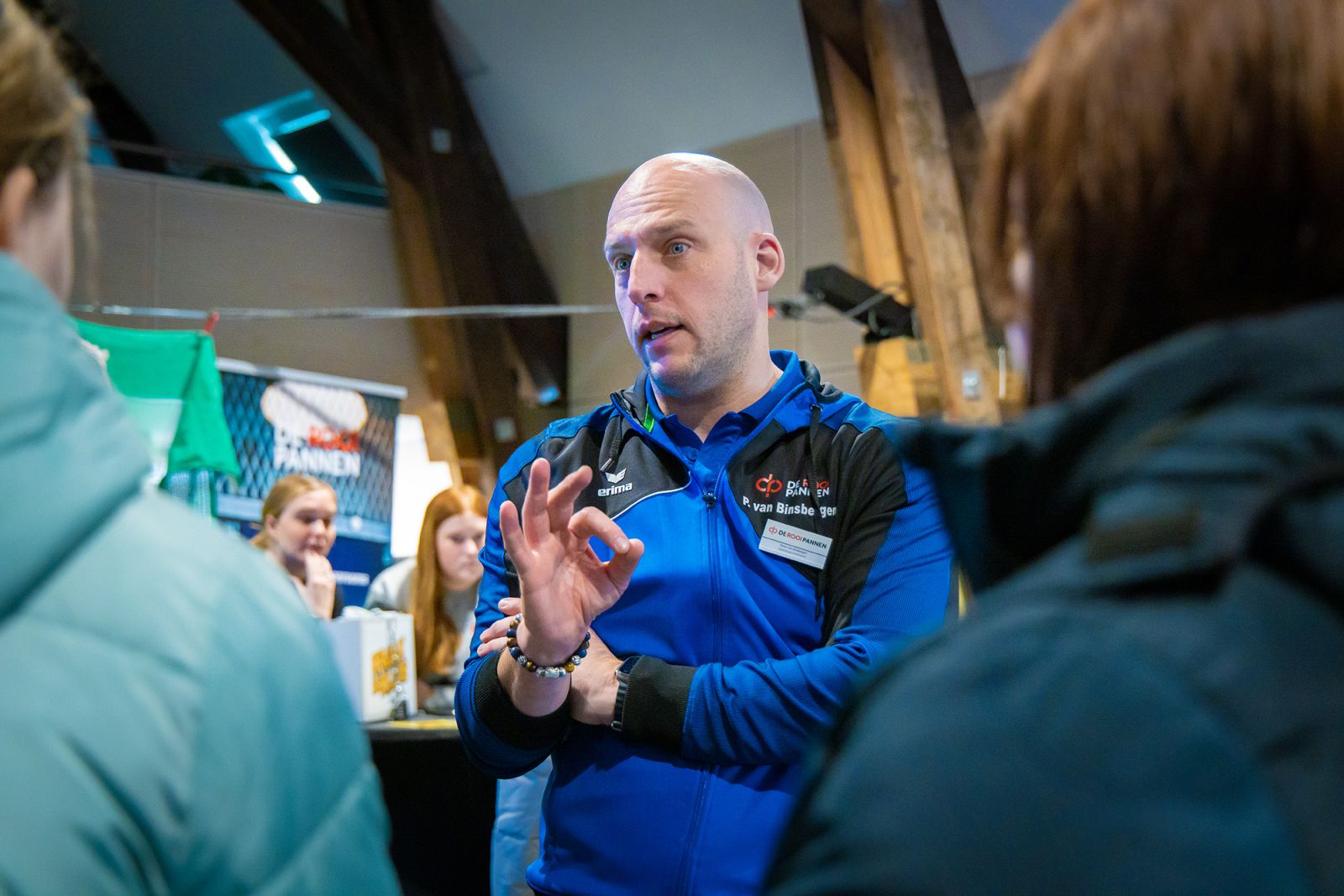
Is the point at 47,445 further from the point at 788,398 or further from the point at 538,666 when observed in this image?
the point at 788,398

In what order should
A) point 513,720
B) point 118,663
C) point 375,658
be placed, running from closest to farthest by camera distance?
point 118,663 → point 513,720 → point 375,658

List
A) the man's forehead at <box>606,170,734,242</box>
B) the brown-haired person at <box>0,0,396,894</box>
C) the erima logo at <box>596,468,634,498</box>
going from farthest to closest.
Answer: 1. the man's forehead at <box>606,170,734,242</box>
2. the erima logo at <box>596,468,634,498</box>
3. the brown-haired person at <box>0,0,396,894</box>

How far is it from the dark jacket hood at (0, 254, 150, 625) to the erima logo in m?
0.93

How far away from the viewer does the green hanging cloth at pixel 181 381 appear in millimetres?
5418

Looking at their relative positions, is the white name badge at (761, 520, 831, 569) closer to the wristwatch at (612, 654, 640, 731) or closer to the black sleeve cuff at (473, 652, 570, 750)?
the wristwatch at (612, 654, 640, 731)

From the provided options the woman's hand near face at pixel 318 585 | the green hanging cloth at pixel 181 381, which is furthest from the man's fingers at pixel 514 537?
the green hanging cloth at pixel 181 381

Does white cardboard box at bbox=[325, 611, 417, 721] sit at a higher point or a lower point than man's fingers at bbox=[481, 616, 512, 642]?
lower

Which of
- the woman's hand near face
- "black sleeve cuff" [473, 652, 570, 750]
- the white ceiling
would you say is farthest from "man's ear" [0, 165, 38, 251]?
the white ceiling

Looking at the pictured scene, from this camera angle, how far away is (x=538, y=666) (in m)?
1.39

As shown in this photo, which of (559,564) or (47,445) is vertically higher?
(47,445)

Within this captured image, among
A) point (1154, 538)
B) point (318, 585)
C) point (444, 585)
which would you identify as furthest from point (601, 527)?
point (318, 585)

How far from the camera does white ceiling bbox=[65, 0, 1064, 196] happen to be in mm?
6328

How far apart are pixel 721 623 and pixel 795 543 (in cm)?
14

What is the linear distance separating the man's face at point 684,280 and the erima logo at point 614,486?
0.52 ft
